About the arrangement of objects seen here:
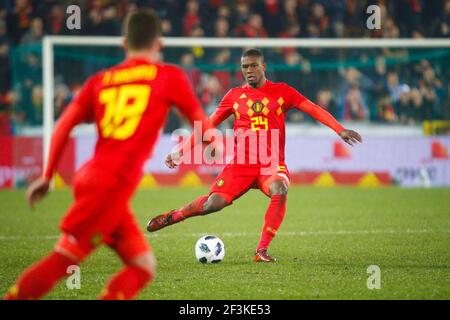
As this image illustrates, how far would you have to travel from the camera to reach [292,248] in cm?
958

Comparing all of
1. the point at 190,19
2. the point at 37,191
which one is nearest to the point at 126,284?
the point at 37,191

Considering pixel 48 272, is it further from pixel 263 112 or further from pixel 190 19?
pixel 190 19

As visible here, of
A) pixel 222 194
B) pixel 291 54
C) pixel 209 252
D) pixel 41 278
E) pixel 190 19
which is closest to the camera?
pixel 41 278

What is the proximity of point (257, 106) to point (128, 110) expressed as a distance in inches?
161

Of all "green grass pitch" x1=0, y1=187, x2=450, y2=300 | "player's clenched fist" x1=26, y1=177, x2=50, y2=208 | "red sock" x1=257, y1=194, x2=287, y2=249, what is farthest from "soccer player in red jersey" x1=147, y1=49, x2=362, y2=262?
"player's clenched fist" x1=26, y1=177, x2=50, y2=208

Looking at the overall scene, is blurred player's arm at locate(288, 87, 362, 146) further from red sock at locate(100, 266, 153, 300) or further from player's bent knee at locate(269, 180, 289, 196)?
red sock at locate(100, 266, 153, 300)

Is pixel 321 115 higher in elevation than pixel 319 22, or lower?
lower

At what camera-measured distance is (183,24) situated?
20.3 m

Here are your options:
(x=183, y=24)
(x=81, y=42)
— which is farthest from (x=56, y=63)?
(x=183, y=24)

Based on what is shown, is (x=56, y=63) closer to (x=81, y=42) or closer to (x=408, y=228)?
(x=81, y=42)

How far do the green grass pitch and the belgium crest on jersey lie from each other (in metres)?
1.54

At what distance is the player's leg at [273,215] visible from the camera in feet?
28.1

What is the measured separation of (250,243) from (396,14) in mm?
11811

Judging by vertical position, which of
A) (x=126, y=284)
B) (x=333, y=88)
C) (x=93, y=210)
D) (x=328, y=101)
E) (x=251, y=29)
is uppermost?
(x=251, y=29)
